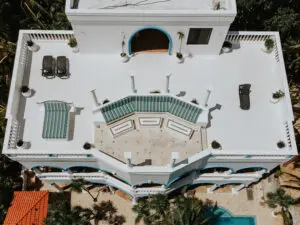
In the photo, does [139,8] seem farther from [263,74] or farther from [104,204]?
[104,204]

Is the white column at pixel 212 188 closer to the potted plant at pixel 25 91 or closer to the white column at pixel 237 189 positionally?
the white column at pixel 237 189

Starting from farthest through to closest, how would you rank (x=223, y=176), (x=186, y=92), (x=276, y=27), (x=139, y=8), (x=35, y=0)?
(x=35, y=0) → (x=276, y=27) → (x=223, y=176) → (x=186, y=92) → (x=139, y=8)

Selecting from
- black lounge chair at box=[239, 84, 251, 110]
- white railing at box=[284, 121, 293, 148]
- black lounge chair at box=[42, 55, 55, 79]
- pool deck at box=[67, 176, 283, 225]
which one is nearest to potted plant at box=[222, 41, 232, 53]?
black lounge chair at box=[239, 84, 251, 110]

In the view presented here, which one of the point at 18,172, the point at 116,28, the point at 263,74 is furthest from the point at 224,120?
the point at 18,172

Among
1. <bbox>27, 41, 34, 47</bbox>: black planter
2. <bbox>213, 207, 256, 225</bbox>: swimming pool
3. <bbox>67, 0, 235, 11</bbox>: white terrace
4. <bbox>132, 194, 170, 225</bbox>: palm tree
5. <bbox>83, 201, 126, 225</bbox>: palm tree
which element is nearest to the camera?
<bbox>67, 0, 235, 11</bbox>: white terrace

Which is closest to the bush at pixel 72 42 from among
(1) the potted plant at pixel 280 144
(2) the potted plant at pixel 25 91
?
(2) the potted plant at pixel 25 91

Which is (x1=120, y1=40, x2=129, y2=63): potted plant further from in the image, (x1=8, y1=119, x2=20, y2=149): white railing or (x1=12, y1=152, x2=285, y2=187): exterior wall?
(x1=8, y1=119, x2=20, y2=149): white railing

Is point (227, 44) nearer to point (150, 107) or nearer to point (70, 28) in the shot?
point (150, 107)
